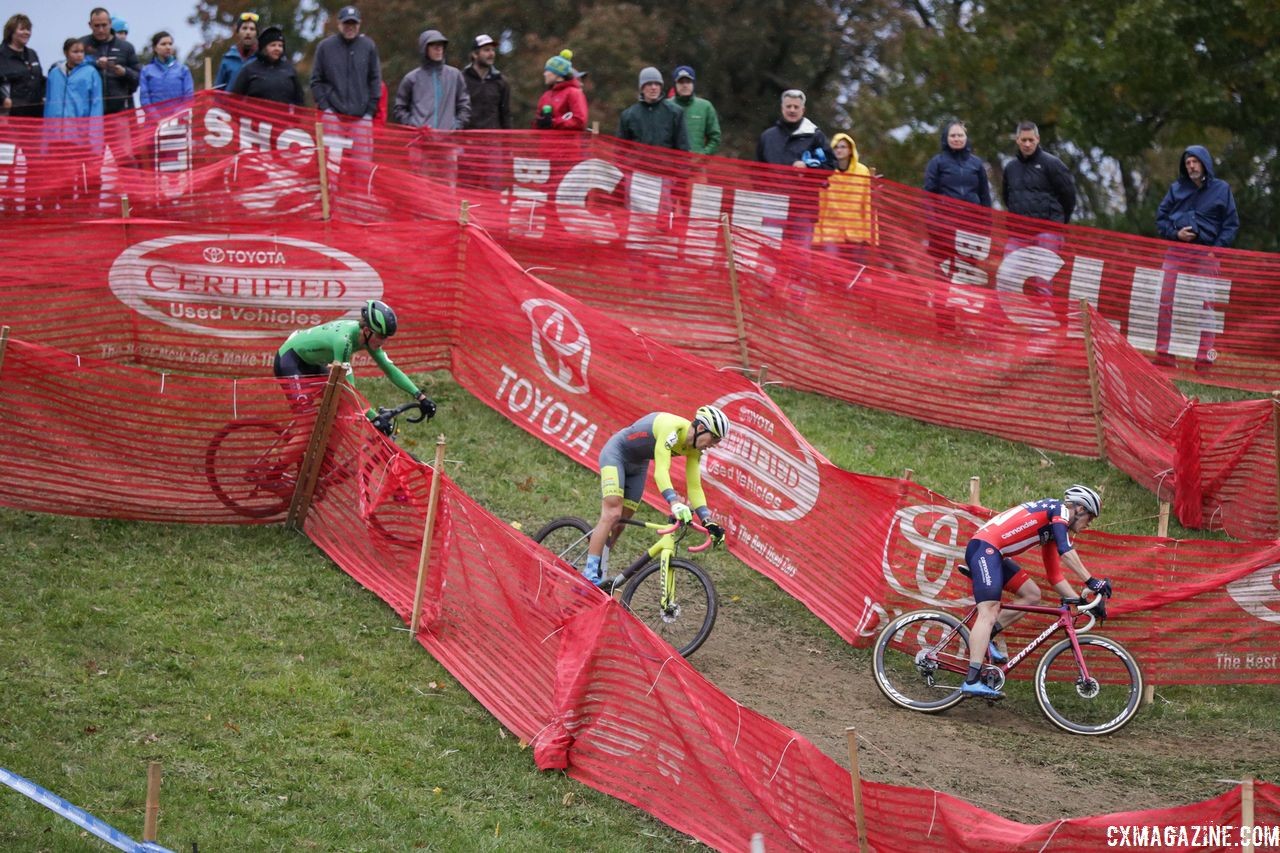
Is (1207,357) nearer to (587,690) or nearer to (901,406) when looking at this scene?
(901,406)

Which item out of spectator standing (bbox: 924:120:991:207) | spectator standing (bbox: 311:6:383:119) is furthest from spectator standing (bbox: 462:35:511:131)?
spectator standing (bbox: 924:120:991:207)

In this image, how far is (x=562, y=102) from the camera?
19031 millimetres

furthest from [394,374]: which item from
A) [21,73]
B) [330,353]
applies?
[21,73]

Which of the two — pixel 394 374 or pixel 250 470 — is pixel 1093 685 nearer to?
pixel 394 374

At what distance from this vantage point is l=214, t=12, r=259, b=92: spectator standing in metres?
18.9

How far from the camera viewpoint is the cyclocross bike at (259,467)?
1297cm

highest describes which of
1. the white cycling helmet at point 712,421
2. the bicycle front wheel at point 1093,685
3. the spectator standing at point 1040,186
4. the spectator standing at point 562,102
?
the spectator standing at point 562,102

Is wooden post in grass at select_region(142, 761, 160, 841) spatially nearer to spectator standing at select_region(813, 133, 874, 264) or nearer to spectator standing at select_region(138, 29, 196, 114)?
spectator standing at select_region(813, 133, 874, 264)

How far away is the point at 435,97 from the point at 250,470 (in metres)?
7.39

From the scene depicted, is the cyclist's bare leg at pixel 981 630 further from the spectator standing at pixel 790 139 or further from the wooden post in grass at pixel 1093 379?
the spectator standing at pixel 790 139

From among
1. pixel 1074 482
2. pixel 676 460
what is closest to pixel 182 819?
pixel 676 460
